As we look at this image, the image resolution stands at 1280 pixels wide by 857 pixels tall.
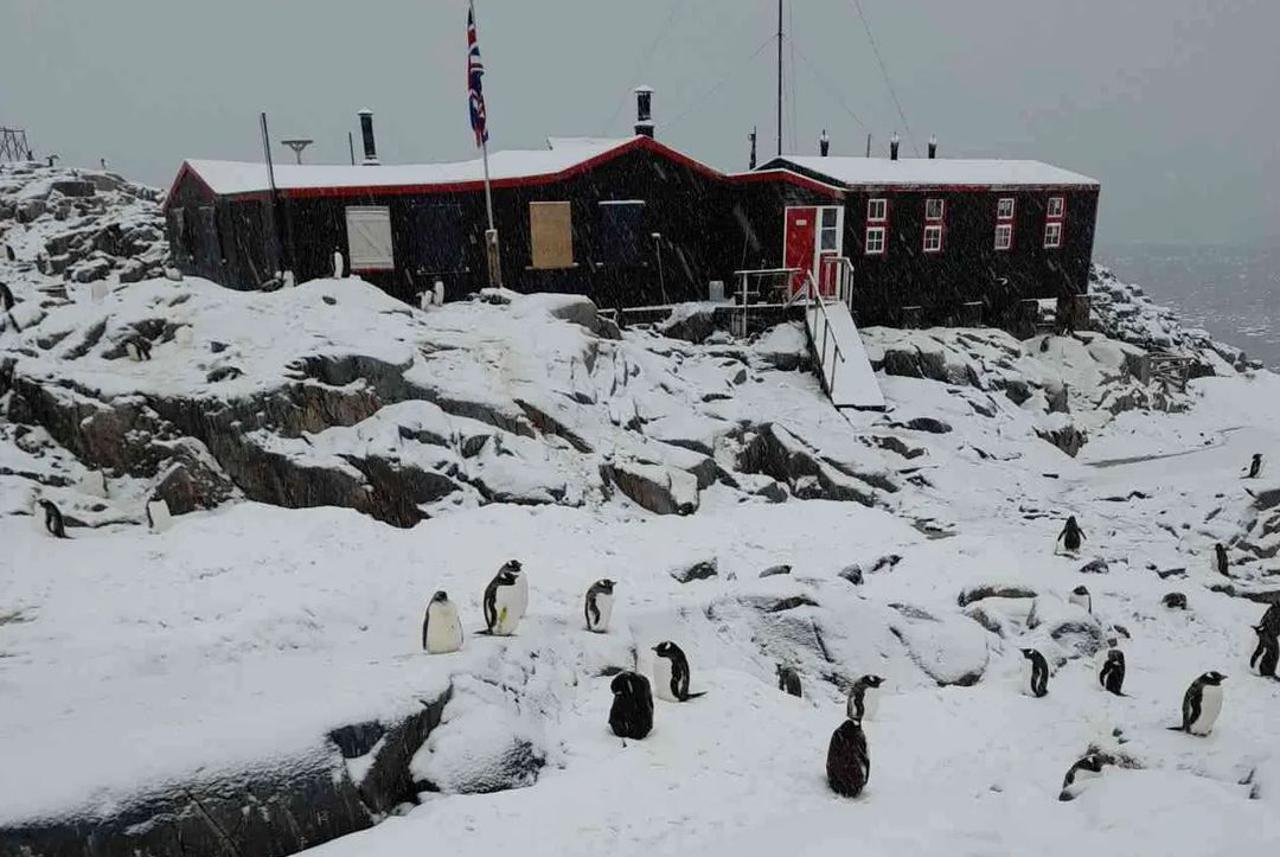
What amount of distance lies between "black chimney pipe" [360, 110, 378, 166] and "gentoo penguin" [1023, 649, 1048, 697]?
23881mm

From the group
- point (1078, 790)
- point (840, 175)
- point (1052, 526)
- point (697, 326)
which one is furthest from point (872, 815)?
point (840, 175)

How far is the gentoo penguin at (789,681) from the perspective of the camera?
11.7 m

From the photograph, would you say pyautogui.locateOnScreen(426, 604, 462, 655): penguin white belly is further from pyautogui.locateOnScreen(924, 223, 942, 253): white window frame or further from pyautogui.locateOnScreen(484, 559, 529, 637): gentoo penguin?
pyautogui.locateOnScreen(924, 223, 942, 253): white window frame

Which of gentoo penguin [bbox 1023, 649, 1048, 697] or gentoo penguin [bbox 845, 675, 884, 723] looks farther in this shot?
gentoo penguin [bbox 1023, 649, 1048, 697]

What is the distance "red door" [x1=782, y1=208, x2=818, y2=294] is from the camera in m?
25.8

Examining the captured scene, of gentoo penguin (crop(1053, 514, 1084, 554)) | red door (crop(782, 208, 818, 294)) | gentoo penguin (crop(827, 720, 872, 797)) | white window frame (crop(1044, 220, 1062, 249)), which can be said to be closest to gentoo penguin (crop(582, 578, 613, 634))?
gentoo penguin (crop(827, 720, 872, 797))

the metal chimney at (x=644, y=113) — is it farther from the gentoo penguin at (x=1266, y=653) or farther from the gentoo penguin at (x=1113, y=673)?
the gentoo penguin at (x=1266, y=653)

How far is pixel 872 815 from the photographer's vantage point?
8.14m

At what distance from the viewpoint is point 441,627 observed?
965 cm

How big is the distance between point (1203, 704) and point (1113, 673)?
1560 millimetres

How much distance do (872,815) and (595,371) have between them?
41.7 feet

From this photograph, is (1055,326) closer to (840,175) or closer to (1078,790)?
(840,175)

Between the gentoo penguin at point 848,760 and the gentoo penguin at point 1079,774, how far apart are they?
8.37 feet

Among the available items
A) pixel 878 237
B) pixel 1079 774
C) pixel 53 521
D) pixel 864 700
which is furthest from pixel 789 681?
pixel 878 237
